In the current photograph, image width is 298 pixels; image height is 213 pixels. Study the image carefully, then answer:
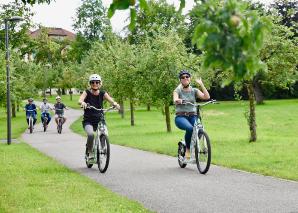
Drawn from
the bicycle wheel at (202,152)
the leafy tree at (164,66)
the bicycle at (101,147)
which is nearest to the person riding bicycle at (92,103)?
the bicycle at (101,147)

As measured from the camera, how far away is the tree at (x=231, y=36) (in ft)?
8.95

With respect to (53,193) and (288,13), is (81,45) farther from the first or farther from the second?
(53,193)

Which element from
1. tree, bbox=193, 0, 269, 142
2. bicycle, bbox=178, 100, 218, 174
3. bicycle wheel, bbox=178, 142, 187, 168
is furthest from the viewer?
bicycle wheel, bbox=178, 142, 187, 168

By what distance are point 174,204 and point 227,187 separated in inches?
59.9

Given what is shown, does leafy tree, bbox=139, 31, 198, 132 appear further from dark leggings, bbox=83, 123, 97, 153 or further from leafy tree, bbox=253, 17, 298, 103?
dark leggings, bbox=83, 123, 97, 153

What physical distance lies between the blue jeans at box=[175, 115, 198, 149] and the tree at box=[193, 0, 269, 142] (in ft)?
25.7

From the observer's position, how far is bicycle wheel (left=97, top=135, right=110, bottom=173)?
424 inches

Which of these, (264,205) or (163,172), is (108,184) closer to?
(163,172)

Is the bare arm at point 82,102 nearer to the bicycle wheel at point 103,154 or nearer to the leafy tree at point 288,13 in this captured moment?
the bicycle wheel at point 103,154

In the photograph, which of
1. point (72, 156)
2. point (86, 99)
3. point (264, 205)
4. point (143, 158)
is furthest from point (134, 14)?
point (72, 156)

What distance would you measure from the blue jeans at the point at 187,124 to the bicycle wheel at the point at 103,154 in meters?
1.49

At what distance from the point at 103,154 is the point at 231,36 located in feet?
27.9

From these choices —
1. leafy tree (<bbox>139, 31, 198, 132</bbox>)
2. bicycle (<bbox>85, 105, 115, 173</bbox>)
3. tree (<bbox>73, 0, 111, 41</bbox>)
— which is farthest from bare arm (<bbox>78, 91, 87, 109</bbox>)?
tree (<bbox>73, 0, 111, 41</bbox>)

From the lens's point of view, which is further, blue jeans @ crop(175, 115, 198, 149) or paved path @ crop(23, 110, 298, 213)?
blue jeans @ crop(175, 115, 198, 149)
